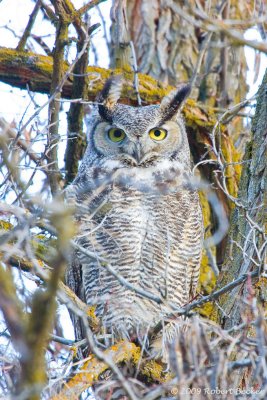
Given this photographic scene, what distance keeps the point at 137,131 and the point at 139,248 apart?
2.09 ft

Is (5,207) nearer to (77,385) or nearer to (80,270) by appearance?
(77,385)

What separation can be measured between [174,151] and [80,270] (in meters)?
0.81

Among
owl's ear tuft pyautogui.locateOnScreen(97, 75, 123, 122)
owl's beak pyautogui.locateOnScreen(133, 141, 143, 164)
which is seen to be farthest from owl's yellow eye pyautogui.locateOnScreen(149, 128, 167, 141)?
owl's ear tuft pyautogui.locateOnScreen(97, 75, 123, 122)

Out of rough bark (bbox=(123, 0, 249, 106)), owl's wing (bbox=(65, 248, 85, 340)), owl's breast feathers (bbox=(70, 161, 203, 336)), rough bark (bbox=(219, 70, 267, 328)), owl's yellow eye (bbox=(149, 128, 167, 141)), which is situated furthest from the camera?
rough bark (bbox=(123, 0, 249, 106))

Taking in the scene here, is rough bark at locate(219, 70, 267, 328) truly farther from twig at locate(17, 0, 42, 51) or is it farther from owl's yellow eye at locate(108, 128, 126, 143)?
twig at locate(17, 0, 42, 51)

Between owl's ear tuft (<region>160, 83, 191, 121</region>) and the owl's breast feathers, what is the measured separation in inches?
16.7

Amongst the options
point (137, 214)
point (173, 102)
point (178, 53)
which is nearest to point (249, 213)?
point (137, 214)

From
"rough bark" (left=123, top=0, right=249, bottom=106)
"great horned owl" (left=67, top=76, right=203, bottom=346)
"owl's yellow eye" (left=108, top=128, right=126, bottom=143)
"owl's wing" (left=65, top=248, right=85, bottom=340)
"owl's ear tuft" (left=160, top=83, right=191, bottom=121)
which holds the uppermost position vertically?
"rough bark" (left=123, top=0, right=249, bottom=106)

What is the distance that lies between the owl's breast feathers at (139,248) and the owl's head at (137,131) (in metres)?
0.16

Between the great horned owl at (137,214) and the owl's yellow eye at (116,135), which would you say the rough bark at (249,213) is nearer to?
the great horned owl at (137,214)

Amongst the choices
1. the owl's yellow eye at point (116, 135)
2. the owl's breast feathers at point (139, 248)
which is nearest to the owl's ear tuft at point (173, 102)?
the owl's yellow eye at point (116, 135)

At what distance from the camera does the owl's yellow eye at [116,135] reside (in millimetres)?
3699

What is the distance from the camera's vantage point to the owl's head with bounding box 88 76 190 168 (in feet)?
11.8

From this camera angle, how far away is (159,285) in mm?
3330
